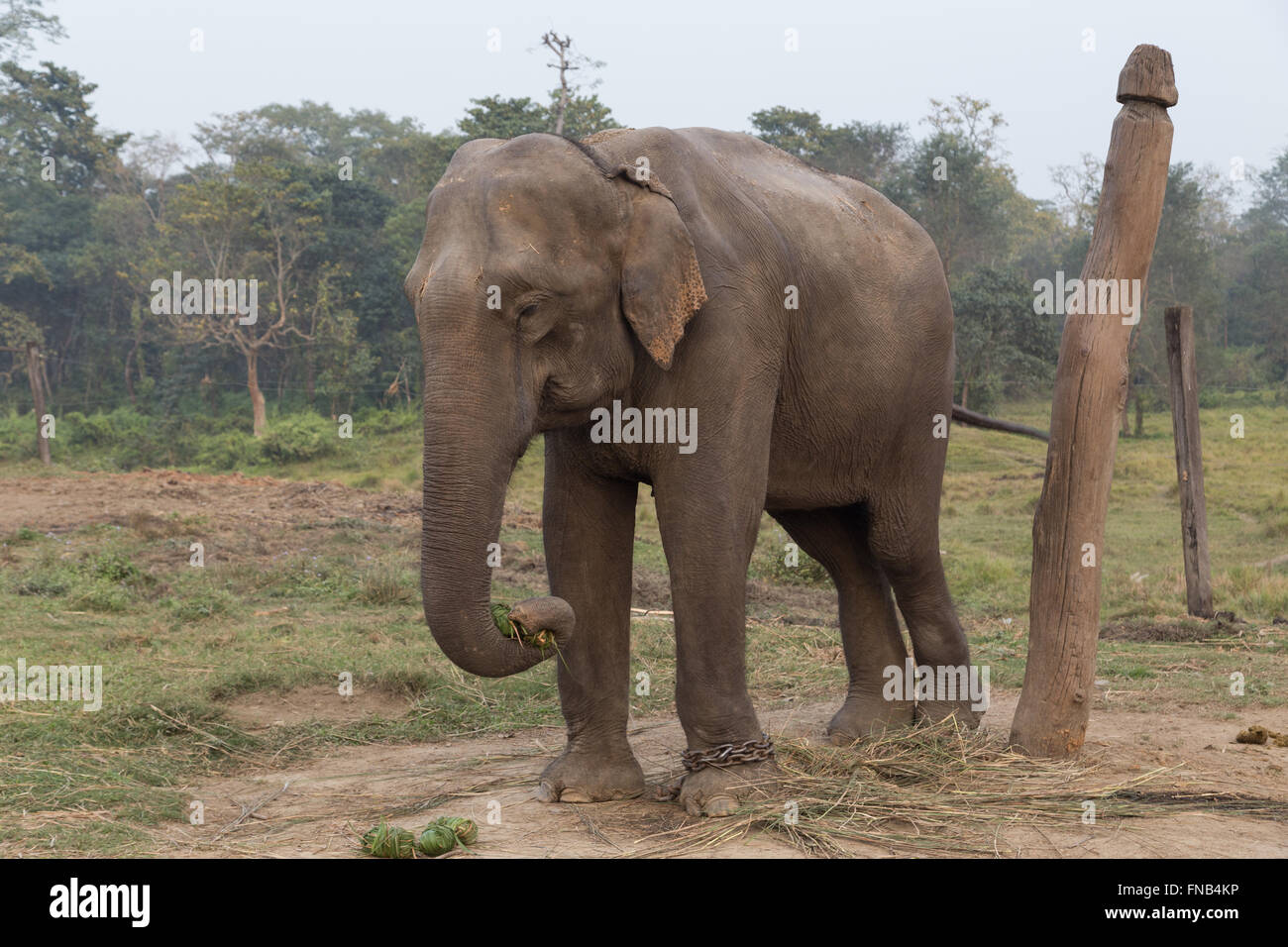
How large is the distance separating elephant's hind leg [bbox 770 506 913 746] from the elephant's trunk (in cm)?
249

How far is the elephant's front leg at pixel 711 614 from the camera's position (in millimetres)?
5113

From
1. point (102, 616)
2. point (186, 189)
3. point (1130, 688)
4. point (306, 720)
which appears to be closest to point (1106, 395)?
point (1130, 688)

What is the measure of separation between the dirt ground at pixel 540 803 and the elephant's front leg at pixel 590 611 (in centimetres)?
16

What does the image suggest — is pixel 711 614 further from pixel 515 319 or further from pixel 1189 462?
pixel 1189 462

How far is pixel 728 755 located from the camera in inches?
204

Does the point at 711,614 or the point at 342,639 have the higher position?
the point at 711,614

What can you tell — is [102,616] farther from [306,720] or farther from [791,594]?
[791,594]

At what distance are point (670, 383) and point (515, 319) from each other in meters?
0.80

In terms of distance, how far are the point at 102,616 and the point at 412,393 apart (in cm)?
2475

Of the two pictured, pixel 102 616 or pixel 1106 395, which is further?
pixel 102 616

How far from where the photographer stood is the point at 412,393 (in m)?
34.4

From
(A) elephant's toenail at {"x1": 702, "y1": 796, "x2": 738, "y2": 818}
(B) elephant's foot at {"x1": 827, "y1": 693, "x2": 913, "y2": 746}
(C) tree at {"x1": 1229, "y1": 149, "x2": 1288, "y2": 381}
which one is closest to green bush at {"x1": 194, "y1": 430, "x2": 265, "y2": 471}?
(B) elephant's foot at {"x1": 827, "y1": 693, "x2": 913, "y2": 746}

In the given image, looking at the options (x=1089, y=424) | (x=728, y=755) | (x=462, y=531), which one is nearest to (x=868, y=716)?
(x=728, y=755)

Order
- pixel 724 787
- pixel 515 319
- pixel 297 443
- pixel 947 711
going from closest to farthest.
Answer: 1. pixel 515 319
2. pixel 724 787
3. pixel 947 711
4. pixel 297 443
